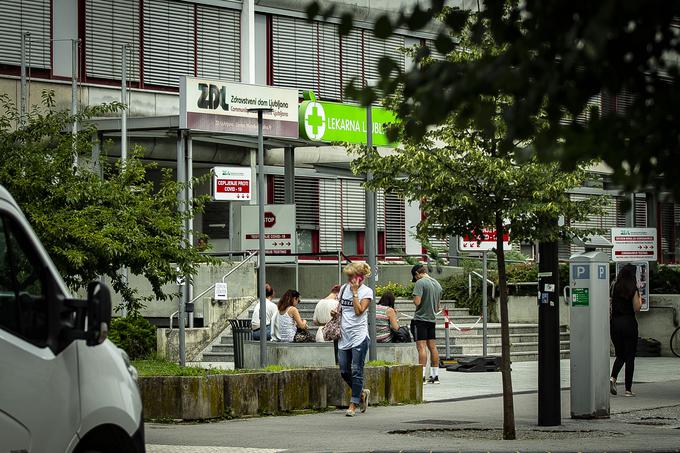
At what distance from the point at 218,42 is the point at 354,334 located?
850 inches

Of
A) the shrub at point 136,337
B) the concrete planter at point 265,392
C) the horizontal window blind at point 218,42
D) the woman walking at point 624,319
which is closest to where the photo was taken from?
the concrete planter at point 265,392

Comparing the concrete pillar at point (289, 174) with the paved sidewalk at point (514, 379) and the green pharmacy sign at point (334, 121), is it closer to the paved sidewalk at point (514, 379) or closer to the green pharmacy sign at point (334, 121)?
the green pharmacy sign at point (334, 121)

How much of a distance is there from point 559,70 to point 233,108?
26.7 meters

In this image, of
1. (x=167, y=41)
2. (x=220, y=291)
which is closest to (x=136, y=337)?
(x=220, y=291)

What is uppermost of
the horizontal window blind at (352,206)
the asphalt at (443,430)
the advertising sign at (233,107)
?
the advertising sign at (233,107)

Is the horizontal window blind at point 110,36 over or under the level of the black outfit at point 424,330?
over

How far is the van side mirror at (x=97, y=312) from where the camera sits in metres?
6.66

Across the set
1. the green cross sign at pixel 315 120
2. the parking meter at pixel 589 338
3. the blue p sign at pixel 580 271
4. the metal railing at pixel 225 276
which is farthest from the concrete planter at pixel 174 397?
the green cross sign at pixel 315 120

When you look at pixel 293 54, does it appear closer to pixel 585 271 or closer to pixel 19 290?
pixel 585 271

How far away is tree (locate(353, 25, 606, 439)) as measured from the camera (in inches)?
544

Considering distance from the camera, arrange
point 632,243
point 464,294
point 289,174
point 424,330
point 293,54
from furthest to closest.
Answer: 1. point 293,54
2. point 289,174
3. point 464,294
4. point 632,243
5. point 424,330

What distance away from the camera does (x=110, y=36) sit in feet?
113

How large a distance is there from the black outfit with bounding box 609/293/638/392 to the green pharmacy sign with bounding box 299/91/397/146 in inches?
547

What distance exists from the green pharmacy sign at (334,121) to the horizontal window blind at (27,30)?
6227mm
